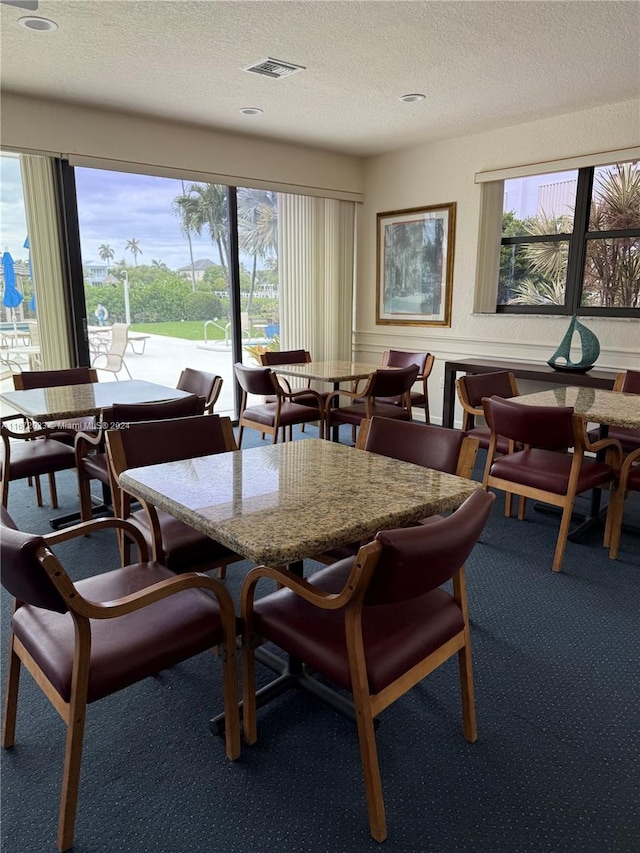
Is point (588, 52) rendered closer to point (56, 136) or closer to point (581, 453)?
point (581, 453)

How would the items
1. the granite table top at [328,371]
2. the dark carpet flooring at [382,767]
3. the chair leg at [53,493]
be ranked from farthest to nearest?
1. the granite table top at [328,371]
2. the chair leg at [53,493]
3. the dark carpet flooring at [382,767]

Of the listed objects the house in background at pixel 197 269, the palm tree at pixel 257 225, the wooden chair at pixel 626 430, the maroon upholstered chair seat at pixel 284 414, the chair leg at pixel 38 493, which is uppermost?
the palm tree at pixel 257 225

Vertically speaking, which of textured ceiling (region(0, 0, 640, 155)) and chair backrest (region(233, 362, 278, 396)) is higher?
textured ceiling (region(0, 0, 640, 155))

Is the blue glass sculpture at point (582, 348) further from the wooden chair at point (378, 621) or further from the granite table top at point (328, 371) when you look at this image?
the wooden chair at point (378, 621)

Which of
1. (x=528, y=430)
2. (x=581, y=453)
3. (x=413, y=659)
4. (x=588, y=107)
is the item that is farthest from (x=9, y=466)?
(x=588, y=107)

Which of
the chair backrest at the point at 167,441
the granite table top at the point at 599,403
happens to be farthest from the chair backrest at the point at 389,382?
the chair backrest at the point at 167,441

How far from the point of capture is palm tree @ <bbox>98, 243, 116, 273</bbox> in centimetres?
480

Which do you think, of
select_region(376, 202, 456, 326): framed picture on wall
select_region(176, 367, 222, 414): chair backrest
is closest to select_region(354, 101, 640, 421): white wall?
select_region(376, 202, 456, 326): framed picture on wall

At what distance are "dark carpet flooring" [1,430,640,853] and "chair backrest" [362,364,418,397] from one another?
1983mm

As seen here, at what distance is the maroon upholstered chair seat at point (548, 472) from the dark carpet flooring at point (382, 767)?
690 mm

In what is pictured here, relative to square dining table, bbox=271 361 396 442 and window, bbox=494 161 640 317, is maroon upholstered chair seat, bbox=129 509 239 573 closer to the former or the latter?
square dining table, bbox=271 361 396 442

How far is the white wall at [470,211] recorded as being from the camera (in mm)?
4207

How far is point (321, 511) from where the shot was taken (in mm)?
1438

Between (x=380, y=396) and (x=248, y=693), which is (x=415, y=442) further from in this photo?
(x=380, y=396)
